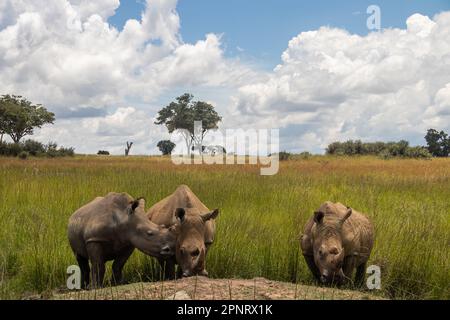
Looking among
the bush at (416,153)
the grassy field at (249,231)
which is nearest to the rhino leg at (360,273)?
the grassy field at (249,231)

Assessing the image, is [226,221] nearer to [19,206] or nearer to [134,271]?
[134,271]

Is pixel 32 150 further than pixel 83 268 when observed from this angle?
Yes

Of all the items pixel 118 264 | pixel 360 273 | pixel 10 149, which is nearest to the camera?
pixel 118 264

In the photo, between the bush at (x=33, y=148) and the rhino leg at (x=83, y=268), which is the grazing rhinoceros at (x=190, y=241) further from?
the bush at (x=33, y=148)

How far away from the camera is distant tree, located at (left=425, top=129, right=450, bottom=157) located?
67062mm

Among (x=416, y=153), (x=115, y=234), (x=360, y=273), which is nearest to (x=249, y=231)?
(x=360, y=273)

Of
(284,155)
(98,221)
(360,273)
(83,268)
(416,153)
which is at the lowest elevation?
(360,273)

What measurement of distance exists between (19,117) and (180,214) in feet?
171

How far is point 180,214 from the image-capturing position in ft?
16.2

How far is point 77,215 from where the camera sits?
229 inches

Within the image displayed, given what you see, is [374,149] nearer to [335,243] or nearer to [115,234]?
[335,243]

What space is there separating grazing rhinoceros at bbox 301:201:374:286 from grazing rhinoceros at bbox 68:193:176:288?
61.0 inches

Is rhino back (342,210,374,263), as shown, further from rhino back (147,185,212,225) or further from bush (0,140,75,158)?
bush (0,140,75,158)
